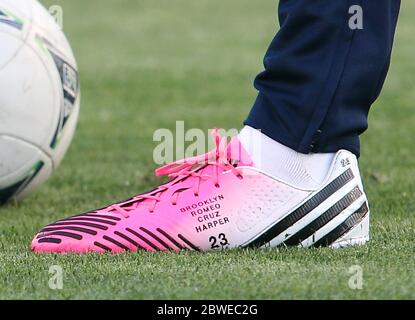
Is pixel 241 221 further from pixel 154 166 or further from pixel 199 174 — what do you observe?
pixel 154 166

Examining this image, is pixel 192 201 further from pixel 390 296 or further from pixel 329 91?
pixel 390 296

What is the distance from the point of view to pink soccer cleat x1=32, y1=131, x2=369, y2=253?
Answer: 263cm

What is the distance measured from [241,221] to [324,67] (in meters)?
0.45

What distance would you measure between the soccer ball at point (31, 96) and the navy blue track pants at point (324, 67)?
1.16 m

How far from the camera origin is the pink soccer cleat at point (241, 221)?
2631mm

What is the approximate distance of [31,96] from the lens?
348 centimetres

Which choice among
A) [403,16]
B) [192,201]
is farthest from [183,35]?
[192,201]

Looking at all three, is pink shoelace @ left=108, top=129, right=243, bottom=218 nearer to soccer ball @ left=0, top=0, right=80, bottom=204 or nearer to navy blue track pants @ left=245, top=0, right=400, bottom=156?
navy blue track pants @ left=245, top=0, right=400, bottom=156

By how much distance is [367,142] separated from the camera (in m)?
5.15

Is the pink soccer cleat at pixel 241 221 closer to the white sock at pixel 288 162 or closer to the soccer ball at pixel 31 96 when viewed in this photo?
the white sock at pixel 288 162

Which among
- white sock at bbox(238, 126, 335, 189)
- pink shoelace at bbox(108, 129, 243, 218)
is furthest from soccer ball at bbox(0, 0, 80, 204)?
white sock at bbox(238, 126, 335, 189)

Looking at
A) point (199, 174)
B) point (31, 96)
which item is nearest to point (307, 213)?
point (199, 174)

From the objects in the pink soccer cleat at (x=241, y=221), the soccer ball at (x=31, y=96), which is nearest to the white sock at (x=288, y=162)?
the pink soccer cleat at (x=241, y=221)

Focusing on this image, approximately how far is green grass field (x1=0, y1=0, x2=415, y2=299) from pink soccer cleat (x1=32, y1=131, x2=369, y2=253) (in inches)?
2.7
